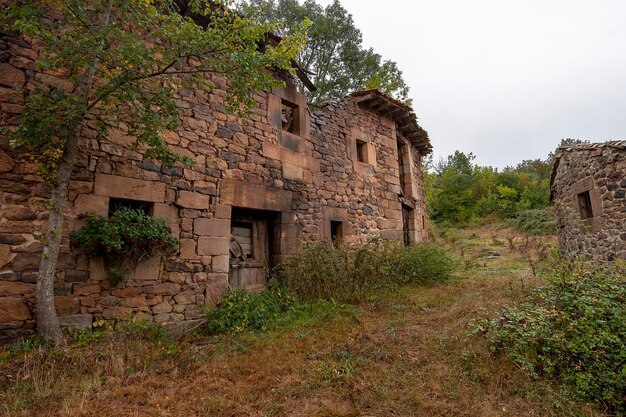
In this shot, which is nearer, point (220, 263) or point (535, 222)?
point (220, 263)

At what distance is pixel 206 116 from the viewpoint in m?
5.71

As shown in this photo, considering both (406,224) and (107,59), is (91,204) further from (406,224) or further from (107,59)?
(406,224)

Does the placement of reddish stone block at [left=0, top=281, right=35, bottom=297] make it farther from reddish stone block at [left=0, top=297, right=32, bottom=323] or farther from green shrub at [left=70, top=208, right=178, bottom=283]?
green shrub at [left=70, top=208, right=178, bottom=283]

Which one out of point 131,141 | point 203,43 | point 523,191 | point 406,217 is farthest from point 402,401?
point 523,191

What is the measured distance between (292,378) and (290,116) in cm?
597

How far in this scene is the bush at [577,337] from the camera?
2.86 meters

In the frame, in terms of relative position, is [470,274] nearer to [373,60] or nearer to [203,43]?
[203,43]

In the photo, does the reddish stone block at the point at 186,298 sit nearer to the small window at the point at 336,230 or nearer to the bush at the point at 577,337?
the small window at the point at 336,230

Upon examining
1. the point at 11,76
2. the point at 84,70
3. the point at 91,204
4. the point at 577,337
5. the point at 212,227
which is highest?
the point at 84,70

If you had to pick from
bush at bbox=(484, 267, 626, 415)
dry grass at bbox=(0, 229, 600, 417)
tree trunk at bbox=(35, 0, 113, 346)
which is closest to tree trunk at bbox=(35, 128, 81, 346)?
tree trunk at bbox=(35, 0, 113, 346)

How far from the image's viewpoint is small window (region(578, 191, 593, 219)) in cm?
770

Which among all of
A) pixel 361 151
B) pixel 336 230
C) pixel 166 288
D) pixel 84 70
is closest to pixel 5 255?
pixel 166 288

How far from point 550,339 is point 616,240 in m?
5.28

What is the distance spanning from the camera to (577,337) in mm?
3211
